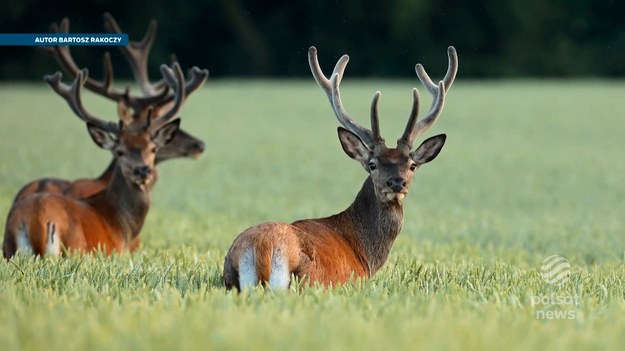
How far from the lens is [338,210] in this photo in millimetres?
15109

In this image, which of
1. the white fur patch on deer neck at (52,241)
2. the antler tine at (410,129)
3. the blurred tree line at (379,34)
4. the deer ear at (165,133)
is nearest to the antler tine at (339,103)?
the antler tine at (410,129)

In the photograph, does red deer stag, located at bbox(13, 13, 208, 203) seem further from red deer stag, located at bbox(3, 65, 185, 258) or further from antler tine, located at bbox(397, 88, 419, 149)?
antler tine, located at bbox(397, 88, 419, 149)

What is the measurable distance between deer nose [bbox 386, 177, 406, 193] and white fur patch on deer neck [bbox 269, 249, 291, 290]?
1128 millimetres

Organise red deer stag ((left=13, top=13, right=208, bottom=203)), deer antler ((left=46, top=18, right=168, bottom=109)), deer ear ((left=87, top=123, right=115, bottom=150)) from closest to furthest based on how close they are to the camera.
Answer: deer ear ((left=87, top=123, right=115, bottom=150))
red deer stag ((left=13, top=13, right=208, bottom=203))
deer antler ((left=46, top=18, right=168, bottom=109))

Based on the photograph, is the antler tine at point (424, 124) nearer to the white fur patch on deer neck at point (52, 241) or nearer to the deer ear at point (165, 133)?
the white fur patch on deer neck at point (52, 241)

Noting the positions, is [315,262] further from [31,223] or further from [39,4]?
[39,4]

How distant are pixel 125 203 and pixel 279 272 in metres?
3.88

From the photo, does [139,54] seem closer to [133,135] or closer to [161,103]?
[161,103]

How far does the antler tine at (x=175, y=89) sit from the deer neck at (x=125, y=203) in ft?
2.62

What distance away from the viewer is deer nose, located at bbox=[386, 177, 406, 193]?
751cm

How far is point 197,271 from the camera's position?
7672 millimetres

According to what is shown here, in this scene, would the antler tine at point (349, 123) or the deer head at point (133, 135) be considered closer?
the antler tine at point (349, 123)

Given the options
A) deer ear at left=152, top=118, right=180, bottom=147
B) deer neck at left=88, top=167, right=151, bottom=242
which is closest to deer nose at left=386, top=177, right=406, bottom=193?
deer neck at left=88, top=167, right=151, bottom=242

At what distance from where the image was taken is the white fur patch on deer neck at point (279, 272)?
662 cm
